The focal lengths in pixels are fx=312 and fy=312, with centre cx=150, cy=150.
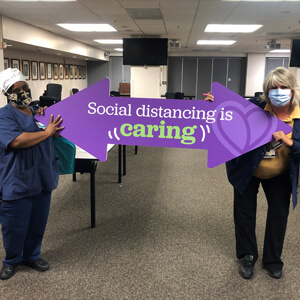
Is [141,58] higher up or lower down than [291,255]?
higher up

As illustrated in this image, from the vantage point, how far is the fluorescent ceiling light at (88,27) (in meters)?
8.34

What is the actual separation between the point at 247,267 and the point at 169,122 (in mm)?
1238

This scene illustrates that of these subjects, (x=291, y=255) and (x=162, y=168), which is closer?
(x=291, y=255)

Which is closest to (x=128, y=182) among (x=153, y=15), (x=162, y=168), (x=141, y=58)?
(x=162, y=168)

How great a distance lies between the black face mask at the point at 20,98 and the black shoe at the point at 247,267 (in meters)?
1.92

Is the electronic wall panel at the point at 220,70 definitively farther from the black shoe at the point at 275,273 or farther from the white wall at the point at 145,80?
the black shoe at the point at 275,273

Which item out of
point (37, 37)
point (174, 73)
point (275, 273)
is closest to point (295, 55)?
point (37, 37)

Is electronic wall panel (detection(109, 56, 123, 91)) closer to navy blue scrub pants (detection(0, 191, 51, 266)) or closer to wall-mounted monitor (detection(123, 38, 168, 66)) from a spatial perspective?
wall-mounted monitor (detection(123, 38, 168, 66))

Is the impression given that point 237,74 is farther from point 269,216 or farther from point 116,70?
point 269,216

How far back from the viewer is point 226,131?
6.63ft

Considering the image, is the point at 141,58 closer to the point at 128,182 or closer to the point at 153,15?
the point at 153,15

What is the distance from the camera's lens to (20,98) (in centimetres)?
202

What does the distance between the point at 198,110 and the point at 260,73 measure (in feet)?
53.3

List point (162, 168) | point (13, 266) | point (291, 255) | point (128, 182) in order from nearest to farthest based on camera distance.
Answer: point (13, 266) → point (291, 255) → point (128, 182) → point (162, 168)
